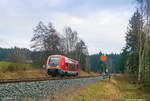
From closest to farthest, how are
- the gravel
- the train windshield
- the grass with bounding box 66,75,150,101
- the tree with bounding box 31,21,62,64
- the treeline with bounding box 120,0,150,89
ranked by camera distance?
the gravel → the grass with bounding box 66,75,150,101 → the train windshield → the treeline with bounding box 120,0,150,89 → the tree with bounding box 31,21,62,64

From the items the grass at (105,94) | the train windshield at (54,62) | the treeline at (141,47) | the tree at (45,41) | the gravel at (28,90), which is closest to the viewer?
the gravel at (28,90)

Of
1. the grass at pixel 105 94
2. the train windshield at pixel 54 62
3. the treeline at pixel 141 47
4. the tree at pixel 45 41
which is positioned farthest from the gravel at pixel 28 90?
the tree at pixel 45 41

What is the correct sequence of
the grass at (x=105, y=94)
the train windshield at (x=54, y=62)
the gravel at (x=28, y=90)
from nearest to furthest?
the gravel at (x=28, y=90) → the grass at (x=105, y=94) → the train windshield at (x=54, y=62)

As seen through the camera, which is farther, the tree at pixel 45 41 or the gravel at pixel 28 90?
the tree at pixel 45 41

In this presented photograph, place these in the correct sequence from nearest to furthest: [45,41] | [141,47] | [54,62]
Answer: [54,62]
[141,47]
[45,41]

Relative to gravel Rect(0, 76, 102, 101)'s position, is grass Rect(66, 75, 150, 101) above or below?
below

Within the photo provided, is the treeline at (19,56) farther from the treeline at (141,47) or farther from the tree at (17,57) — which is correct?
the treeline at (141,47)

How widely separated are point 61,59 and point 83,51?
4477 cm

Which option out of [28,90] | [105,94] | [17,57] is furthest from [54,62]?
[17,57]

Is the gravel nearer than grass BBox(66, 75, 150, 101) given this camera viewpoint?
Yes

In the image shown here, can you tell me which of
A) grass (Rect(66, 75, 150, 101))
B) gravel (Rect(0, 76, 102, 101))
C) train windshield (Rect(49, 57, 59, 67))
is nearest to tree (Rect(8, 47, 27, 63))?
train windshield (Rect(49, 57, 59, 67))

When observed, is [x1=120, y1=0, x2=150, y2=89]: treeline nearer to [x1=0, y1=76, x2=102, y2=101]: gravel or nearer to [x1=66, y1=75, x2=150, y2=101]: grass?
[x1=66, y1=75, x2=150, y2=101]: grass

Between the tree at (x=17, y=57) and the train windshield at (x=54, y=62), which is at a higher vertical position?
the tree at (x=17, y=57)

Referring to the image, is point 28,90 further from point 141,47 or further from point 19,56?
point 19,56
